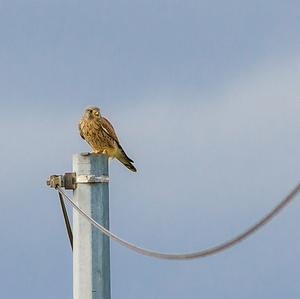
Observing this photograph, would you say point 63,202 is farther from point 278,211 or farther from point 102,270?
point 278,211

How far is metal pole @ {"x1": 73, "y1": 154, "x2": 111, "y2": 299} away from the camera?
10.4 metres

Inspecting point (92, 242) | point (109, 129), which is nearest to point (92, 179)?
point (92, 242)

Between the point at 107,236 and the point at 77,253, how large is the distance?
28 cm

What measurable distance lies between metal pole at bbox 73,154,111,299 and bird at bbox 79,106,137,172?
4.96 metres

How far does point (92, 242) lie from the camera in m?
10.4

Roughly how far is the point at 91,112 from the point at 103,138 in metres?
0.47

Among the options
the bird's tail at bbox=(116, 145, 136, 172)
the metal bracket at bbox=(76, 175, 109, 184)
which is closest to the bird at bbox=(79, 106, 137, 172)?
the bird's tail at bbox=(116, 145, 136, 172)

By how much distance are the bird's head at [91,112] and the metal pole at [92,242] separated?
213 inches

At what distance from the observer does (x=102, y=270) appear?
412 inches

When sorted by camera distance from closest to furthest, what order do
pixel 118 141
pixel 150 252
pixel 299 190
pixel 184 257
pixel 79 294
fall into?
pixel 299 190 < pixel 184 257 < pixel 150 252 < pixel 79 294 < pixel 118 141

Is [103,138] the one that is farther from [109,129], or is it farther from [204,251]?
[204,251]

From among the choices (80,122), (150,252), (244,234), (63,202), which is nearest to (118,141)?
(80,122)

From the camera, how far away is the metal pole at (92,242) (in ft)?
34.1

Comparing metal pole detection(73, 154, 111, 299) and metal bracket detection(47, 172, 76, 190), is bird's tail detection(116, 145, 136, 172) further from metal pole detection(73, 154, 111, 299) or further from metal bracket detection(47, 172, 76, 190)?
metal pole detection(73, 154, 111, 299)
